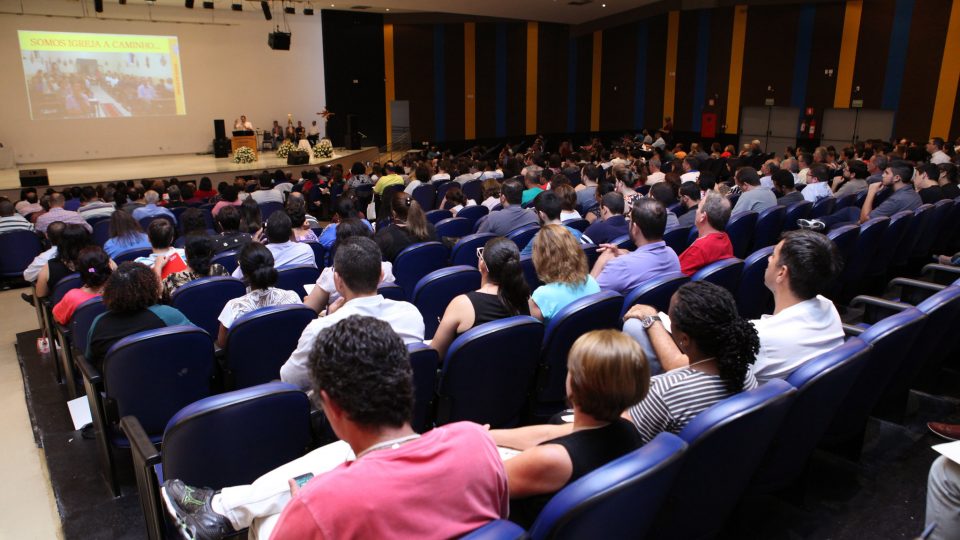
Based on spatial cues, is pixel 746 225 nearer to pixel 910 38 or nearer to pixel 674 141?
pixel 910 38

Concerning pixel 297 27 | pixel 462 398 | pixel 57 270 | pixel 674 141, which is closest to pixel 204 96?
pixel 297 27

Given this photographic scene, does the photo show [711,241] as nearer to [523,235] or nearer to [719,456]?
[523,235]

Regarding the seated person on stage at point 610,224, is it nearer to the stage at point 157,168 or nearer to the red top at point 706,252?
A: the red top at point 706,252

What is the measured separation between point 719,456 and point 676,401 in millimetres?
238

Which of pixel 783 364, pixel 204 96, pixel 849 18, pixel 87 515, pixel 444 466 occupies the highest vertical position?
pixel 849 18

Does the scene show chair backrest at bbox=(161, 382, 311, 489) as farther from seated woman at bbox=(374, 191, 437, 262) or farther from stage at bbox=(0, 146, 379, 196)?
stage at bbox=(0, 146, 379, 196)

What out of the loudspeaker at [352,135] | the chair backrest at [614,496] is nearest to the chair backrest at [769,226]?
the chair backrest at [614,496]

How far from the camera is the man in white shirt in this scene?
2389 millimetres

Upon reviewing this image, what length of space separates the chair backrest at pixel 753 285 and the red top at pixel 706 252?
0.21m

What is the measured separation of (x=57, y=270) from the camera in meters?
4.48

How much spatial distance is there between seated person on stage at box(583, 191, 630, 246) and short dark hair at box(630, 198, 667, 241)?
108 cm

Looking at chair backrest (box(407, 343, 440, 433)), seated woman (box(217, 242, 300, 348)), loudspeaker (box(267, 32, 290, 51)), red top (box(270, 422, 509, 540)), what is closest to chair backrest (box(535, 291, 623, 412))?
chair backrest (box(407, 343, 440, 433))

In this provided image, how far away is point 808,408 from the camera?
83.0 inches

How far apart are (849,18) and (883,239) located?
41.3ft
